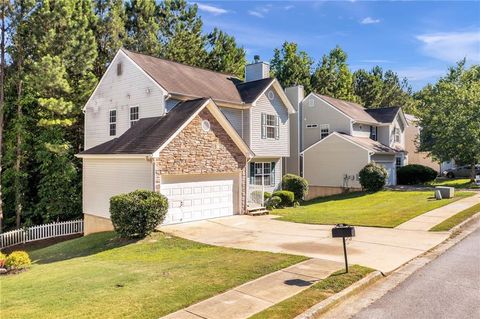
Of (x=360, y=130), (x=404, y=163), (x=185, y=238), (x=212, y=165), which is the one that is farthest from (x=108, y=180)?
(x=404, y=163)

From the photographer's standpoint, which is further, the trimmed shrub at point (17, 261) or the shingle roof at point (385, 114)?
the shingle roof at point (385, 114)

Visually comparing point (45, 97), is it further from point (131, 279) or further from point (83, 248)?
point (131, 279)

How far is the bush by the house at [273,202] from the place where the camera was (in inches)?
969

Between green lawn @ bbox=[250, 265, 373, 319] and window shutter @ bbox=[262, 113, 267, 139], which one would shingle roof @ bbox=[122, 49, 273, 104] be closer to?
window shutter @ bbox=[262, 113, 267, 139]

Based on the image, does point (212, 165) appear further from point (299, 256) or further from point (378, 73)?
point (378, 73)

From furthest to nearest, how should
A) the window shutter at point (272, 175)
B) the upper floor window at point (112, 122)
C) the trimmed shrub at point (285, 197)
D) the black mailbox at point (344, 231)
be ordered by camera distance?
1. the window shutter at point (272, 175)
2. the trimmed shrub at point (285, 197)
3. the upper floor window at point (112, 122)
4. the black mailbox at point (344, 231)

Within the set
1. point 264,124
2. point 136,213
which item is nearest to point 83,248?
point 136,213

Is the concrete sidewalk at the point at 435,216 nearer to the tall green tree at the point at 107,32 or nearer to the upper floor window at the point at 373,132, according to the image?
the upper floor window at the point at 373,132

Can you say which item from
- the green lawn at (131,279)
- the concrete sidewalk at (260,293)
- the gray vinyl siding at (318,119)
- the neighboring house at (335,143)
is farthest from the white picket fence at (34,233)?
the gray vinyl siding at (318,119)

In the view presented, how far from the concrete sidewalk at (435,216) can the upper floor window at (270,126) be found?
1161 cm

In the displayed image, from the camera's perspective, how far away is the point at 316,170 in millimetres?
34062

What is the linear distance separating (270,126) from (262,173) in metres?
3.32

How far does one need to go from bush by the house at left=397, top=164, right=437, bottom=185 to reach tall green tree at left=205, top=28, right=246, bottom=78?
72.0 ft

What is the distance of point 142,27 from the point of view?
118ft
